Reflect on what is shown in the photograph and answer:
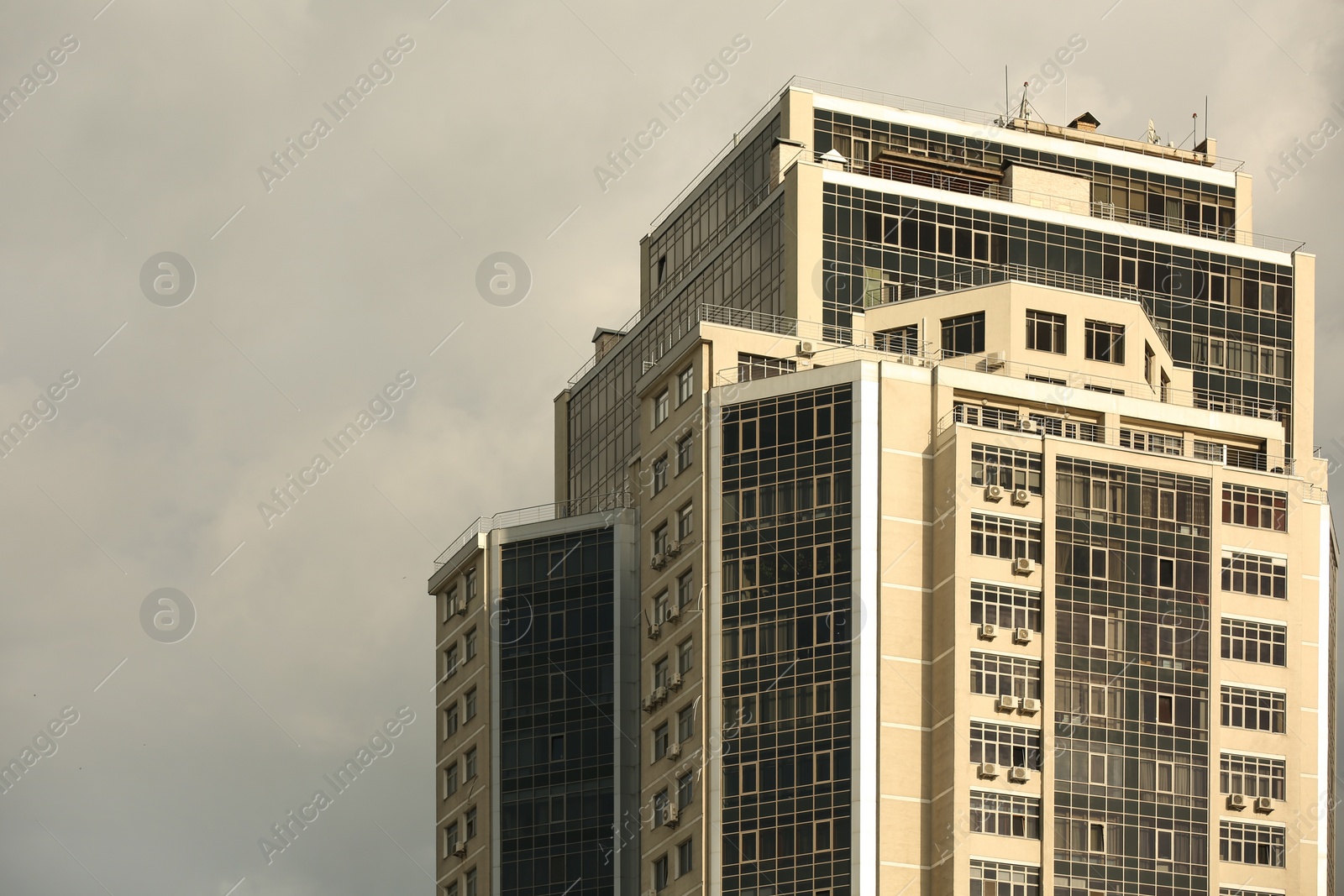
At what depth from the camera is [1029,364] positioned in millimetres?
135375

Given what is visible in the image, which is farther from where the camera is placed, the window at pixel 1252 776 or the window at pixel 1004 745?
the window at pixel 1252 776

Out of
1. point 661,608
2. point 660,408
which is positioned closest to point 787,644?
point 661,608

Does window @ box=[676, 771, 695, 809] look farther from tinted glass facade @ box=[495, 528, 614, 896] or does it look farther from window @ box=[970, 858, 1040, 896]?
window @ box=[970, 858, 1040, 896]

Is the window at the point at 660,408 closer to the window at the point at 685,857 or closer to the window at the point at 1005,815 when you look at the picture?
the window at the point at 685,857

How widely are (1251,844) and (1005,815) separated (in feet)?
42.8

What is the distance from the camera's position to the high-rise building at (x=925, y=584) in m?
123

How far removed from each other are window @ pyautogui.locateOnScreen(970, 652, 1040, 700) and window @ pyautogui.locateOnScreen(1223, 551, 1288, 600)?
11958mm

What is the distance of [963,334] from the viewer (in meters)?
137

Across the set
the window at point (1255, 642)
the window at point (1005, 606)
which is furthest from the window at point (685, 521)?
the window at point (1255, 642)

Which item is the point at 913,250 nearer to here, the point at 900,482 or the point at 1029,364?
the point at 1029,364

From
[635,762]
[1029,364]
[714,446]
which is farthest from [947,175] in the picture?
[635,762]

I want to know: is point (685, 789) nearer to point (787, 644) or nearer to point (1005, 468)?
point (787, 644)

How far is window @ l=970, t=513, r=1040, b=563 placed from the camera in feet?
412

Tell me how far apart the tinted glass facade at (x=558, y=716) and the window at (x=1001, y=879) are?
25268mm
